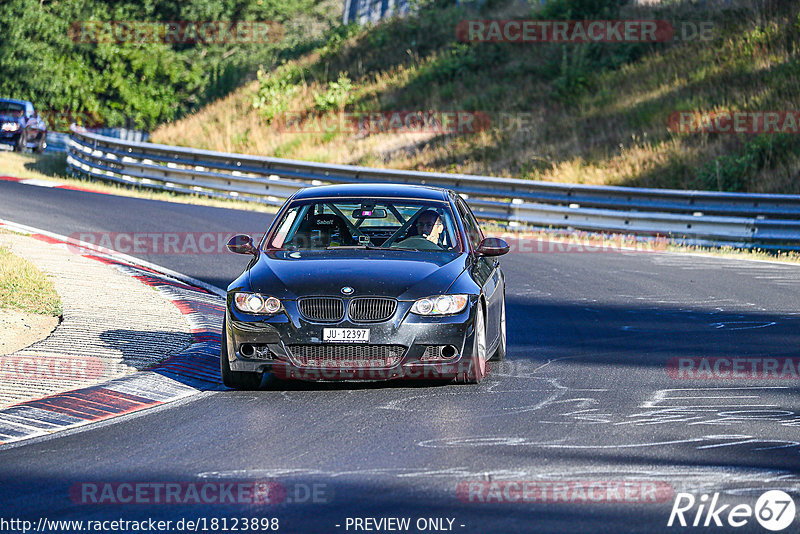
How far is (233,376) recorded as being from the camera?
882cm

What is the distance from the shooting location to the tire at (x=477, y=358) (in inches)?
348

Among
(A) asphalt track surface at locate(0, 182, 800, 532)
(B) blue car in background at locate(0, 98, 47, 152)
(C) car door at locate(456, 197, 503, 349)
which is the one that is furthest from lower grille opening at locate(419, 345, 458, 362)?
(B) blue car in background at locate(0, 98, 47, 152)

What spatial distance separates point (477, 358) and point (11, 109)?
3229 cm

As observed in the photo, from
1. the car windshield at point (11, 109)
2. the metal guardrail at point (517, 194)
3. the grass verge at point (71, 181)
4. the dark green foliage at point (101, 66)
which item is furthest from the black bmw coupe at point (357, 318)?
the dark green foliage at point (101, 66)

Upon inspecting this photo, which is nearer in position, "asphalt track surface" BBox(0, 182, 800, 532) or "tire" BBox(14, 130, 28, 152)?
"asphalt track surface" BBox(0, 182, 800, 532)

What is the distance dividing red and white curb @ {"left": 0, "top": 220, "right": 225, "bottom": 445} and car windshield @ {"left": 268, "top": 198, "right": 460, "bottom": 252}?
4.00 feet

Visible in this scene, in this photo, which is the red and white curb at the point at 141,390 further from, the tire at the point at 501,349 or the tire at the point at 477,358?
the tire at the point at 501,349

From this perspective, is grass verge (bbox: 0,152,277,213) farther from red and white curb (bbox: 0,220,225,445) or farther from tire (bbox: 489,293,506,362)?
tire (bbox: 489,293,506,362)

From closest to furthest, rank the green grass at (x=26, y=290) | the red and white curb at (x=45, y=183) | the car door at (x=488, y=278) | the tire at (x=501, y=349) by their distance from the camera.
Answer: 1. the car door at (x=488, y=278)
2. the tire at (x=501, y=349)
3. the green grass at (x=26, y=290)
4. the red and white curb at (x=45, y=183)

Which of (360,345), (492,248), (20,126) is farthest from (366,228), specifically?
(20,126)

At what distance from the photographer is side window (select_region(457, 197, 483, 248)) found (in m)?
10.2

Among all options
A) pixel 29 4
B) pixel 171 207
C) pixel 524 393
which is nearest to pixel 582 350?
pixel 524 393

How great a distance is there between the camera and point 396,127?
116ft

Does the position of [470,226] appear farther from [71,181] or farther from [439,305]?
[71,181]
